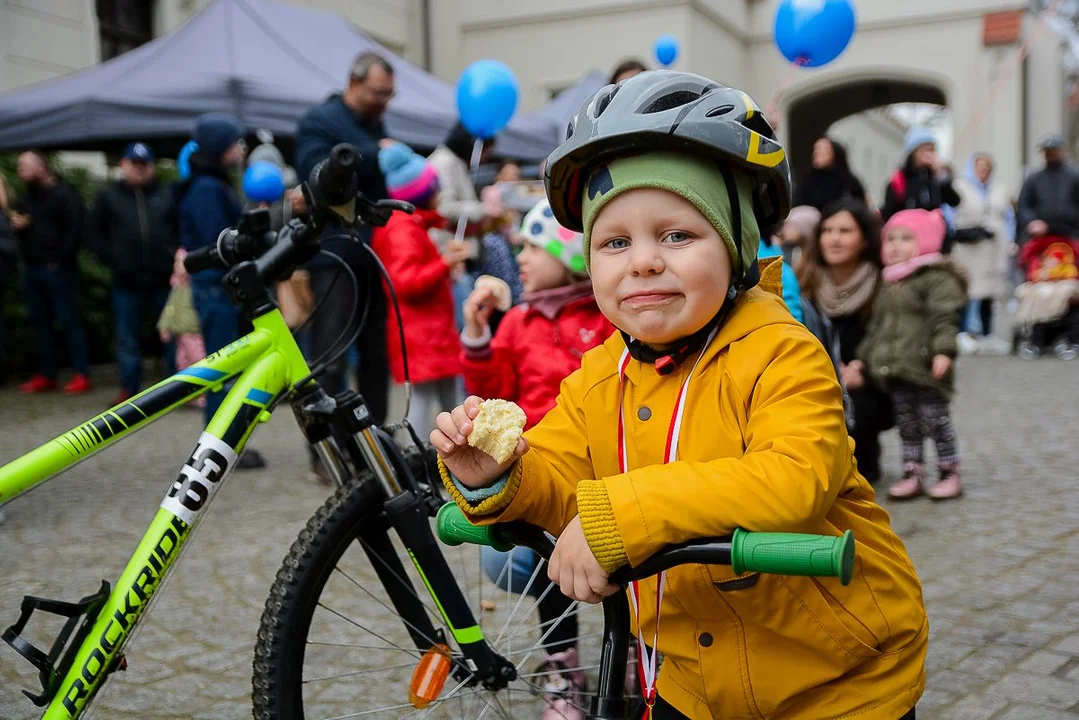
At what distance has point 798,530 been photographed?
1376 millimetres

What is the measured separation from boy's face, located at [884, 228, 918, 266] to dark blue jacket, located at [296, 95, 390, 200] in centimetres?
256

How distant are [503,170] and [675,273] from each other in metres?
7.83

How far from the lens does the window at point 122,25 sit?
45.5ft

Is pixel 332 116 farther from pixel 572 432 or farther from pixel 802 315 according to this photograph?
pixel 572 432

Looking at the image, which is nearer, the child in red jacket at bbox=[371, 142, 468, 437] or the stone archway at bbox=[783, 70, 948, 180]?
the child in red jacket at bbox=[371, 142, 468, 437]

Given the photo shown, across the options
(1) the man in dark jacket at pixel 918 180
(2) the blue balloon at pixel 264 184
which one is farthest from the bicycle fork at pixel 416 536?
(1) the man in dark jacket at pixel 918 180

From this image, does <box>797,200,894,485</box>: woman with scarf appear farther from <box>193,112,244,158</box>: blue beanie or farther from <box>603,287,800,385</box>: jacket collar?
<box>193,112,244,158</box>: blue beanie

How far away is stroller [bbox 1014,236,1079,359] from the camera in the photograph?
34.8ft

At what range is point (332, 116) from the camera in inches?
225

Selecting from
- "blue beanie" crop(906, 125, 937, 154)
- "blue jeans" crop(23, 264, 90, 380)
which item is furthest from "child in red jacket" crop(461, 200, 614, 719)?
"blue beanie" crop(906, 125, 937, 154)

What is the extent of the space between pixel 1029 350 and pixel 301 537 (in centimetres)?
1031

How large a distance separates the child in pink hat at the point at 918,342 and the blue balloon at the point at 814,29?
Result: 104 cm

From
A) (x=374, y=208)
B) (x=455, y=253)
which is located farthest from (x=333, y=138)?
(x=374, y=208)

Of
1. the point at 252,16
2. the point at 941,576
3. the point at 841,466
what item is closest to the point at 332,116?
the point at 941,576
